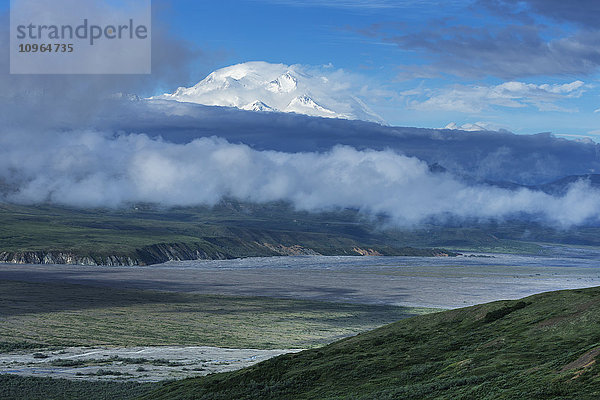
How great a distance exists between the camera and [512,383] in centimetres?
3691

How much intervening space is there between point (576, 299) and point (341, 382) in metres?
20.7

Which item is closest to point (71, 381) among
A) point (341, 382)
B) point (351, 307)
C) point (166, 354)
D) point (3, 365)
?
point (3, 365)

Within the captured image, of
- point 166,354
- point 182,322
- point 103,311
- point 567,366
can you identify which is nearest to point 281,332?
point 182,322

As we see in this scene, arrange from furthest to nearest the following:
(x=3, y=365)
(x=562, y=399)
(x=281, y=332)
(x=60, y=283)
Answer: (x=60, y=283), (x=281, y=332), (x=3, y=365), (x=562, y=399)

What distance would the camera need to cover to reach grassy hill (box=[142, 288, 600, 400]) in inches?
1455

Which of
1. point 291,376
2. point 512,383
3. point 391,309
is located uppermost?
point 512,383

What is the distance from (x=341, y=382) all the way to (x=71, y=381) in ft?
99.2

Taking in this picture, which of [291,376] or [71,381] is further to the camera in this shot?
[71,381]

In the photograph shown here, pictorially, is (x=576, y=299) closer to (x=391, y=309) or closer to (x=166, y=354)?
(x=166, y=354)

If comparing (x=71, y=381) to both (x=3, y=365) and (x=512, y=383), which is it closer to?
(x=3, y=365)

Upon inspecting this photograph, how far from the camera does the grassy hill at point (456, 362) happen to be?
3697 centimetres

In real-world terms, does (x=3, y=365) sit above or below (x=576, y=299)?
below

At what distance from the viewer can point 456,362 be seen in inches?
1831

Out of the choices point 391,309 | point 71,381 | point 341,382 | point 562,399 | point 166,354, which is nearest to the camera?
point 562,399
